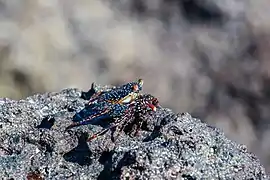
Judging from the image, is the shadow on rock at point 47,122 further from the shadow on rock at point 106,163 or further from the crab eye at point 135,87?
the crab eye at point 135,87

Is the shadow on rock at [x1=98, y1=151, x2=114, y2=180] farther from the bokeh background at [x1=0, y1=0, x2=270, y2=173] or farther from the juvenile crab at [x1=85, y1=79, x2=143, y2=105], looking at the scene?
the bokeh background at [x1=0, y1=0, x2=270, y2=173]

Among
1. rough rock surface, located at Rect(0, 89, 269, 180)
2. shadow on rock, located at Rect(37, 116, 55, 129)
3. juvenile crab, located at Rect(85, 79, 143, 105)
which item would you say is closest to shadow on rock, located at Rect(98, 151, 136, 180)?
rough rock surface, located at Rect(0, 89, 269, 180)

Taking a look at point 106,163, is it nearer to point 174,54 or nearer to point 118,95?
point 118,95

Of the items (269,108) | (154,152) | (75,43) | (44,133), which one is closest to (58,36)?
(75,43)

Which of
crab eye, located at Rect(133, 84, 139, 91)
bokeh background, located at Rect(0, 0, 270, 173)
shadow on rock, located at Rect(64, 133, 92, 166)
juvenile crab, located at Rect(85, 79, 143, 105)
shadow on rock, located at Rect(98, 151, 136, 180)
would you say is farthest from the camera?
bokeh background, located at Rect(0, 0, 270, 173)

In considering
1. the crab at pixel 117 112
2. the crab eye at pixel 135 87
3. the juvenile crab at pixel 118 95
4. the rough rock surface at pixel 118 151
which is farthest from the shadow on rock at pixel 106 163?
the crab eye at pixel 135 87

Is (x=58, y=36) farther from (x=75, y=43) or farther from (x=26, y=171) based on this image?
(x=26, y=171)

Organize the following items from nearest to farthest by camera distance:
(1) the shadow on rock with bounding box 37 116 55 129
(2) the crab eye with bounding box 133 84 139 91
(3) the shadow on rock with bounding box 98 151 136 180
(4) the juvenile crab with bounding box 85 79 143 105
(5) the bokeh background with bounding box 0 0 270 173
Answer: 1. (3) the shadow on rock with bounding box 98 151 136 180
2. (1) the shadow on rock with bounding box 37 116 55 129
3. (4) the juvenile crab with bounding box 85 79 143 105
4. (2) the crab eye with bounding box 133 84 139 91
5. (5) the bokeh background with bounding box 0 0 270 173
